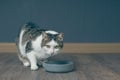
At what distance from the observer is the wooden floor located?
2092 mm

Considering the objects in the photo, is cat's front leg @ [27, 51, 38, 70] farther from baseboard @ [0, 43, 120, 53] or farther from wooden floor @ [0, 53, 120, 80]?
baseboard @ [0, 43, 120, 53]

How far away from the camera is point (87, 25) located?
3.46 meters

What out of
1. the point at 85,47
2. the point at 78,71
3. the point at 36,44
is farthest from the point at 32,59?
the point at 85,47

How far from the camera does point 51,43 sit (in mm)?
2207

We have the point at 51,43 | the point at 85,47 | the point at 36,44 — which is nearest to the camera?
the point at 51,43

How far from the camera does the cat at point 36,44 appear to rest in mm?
2227

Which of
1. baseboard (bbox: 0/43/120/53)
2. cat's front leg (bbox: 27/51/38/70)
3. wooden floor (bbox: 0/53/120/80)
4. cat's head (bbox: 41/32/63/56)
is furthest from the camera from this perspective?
baseboard (bbox: 0/43/120/53)

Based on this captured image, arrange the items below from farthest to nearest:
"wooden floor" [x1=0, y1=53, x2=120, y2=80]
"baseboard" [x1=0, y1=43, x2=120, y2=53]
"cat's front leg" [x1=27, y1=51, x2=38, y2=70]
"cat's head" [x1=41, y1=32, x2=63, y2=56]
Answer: "baseboard" [x1=0, y1=43, x2=120, y2=53], "cat's front leg" [x1=27, y1=51, x2=38, y2=70], "cat's head" [x1=41, y1=32, x2=63, y2=56], "wooden floor" [x1=0, y1=53, x2=120, y2=80]

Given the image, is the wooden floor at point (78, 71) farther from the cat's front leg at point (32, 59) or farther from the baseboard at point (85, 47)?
the baseboard at point (85, 47)

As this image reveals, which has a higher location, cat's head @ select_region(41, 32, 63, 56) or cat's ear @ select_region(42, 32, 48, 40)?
cat's ear @ select_region(42, 32, 48, 40)

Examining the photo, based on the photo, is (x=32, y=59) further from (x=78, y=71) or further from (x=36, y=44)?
(x=78, y=71)

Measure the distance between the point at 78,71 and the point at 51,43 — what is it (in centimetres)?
34

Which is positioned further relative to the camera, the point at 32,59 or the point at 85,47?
the point at 85,47

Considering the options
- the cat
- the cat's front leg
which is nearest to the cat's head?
the cat
